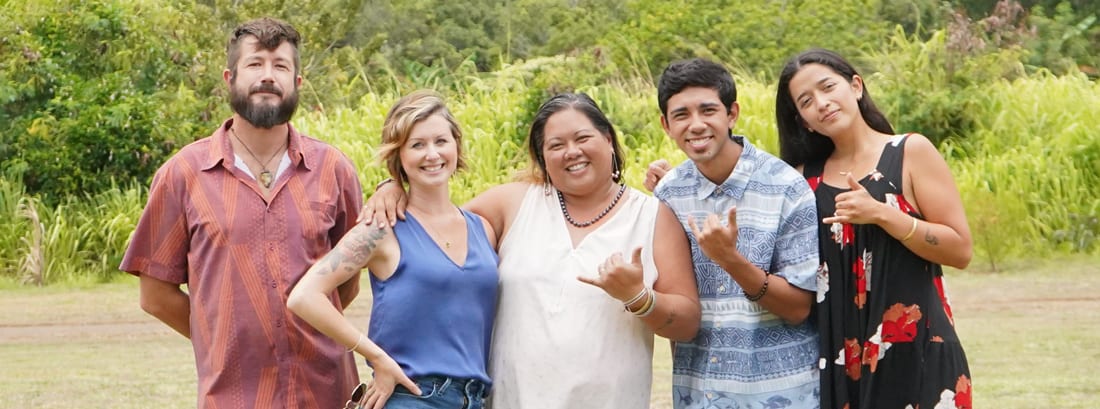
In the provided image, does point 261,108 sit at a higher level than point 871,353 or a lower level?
higher

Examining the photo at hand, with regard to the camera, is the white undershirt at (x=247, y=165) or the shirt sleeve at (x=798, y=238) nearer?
the shirt sleeve at (x=798, y=238)

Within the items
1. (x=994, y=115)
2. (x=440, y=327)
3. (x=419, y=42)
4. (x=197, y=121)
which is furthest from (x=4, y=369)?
(x=419, y=42)

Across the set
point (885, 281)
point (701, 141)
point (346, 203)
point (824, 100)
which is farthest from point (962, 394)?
point (346, 203)

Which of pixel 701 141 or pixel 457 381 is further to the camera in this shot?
pixel 701 141

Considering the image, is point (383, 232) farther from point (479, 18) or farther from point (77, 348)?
point (479, 18)

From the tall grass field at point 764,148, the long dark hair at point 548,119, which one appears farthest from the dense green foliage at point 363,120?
the long dark hair at point 548,119

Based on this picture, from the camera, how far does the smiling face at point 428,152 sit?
350cm

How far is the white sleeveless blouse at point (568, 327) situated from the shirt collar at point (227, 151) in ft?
2.05

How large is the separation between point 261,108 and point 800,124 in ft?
4.71

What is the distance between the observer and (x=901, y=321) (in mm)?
3623

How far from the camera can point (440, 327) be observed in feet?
11.2

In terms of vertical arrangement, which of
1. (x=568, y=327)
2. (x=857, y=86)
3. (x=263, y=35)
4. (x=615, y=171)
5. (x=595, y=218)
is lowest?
(x=568, y=327)

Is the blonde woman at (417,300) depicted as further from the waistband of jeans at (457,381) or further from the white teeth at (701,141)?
the white teeth at (701,141)

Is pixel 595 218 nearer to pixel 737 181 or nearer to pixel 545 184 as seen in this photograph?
pixel 545 184
